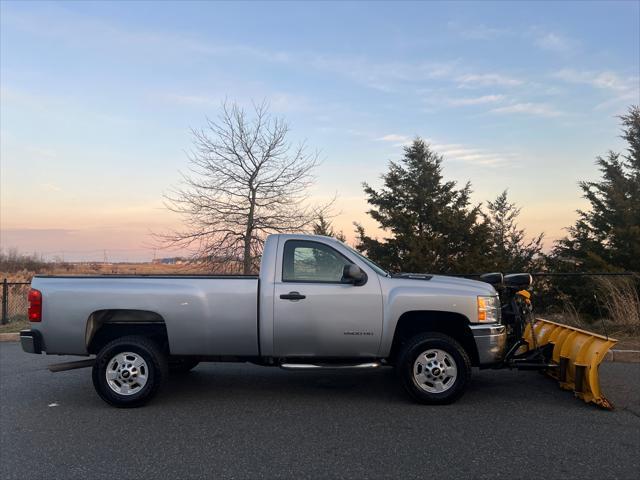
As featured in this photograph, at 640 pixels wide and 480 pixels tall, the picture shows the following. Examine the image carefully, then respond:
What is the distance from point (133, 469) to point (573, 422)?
4.15 m

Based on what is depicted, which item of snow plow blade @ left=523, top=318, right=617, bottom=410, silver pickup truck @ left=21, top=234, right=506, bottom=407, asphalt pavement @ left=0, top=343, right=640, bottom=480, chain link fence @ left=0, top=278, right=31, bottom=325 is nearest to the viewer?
asphalt pavement @ left=0, top=343, right=640, bottom=480

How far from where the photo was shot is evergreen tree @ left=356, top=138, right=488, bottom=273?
29875mm

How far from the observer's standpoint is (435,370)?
19.9ft

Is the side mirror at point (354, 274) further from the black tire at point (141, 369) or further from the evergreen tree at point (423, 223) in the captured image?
the evergreen tree at point (423, 223)

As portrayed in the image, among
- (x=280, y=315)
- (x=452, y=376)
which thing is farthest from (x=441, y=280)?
(x=280, y=315)

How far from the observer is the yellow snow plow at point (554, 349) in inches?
237

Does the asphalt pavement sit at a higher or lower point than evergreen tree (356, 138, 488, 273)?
lower

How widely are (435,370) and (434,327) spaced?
Result: 0.64 metres

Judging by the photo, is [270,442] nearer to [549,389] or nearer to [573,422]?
[573,422]

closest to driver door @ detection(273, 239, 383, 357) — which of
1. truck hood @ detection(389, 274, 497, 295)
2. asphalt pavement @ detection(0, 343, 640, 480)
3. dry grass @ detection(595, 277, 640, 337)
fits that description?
truck hood @ detection(389, 274, 497, 295)

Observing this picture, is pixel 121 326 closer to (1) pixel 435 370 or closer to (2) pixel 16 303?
(1) pixel 435 370

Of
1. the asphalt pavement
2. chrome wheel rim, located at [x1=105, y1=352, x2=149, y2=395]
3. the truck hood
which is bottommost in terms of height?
the asphalt pavement

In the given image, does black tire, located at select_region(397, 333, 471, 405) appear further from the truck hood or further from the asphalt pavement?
the truck hood

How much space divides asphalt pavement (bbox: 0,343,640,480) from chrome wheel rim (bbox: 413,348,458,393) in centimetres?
24
